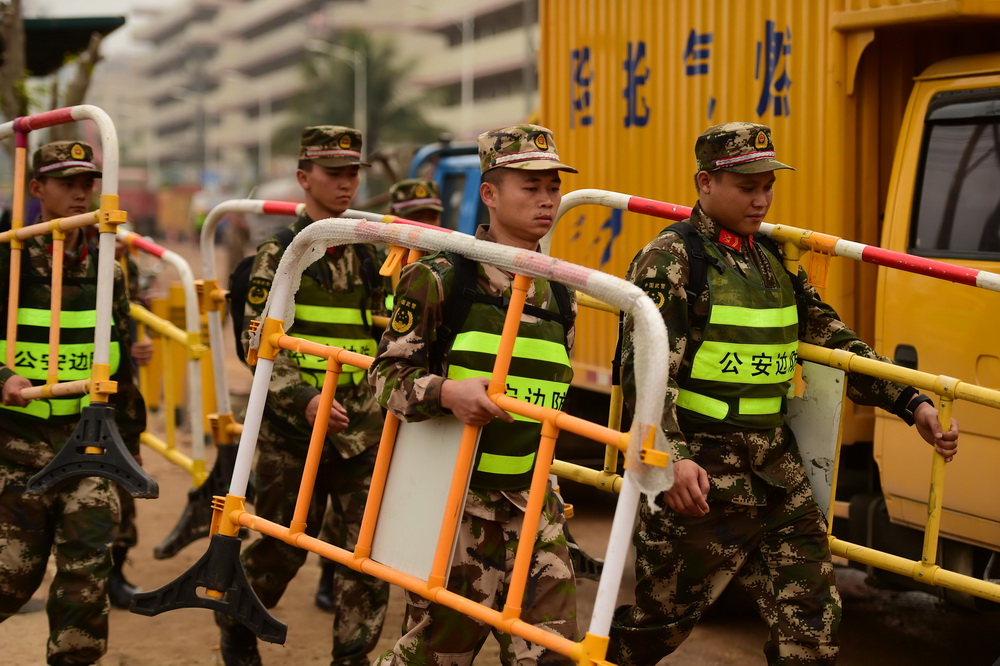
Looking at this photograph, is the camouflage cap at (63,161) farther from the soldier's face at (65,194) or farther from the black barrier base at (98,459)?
the black barrier base at (98,459)

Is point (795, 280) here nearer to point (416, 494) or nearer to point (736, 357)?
point (736, 357)

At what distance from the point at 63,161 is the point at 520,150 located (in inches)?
87.6

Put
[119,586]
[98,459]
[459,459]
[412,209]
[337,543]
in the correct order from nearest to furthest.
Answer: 1. [459,459]
2. [98,459]
3. [337,543]
4. [119,586]
5. [412,209]

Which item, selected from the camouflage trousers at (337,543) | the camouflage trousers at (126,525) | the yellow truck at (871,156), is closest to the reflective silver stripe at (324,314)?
the camouflage trousers at (337,543)

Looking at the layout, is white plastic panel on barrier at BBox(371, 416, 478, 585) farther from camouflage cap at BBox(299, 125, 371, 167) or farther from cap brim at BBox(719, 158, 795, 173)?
camouflage cap at BBox(299, 125, 371, 167)

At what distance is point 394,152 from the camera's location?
11883mm

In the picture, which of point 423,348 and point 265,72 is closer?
point 423,348

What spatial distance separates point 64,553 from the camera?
4484 millimetres

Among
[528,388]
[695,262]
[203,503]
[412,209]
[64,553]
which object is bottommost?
[203,503]

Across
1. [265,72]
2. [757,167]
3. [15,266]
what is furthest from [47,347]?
[265,72]

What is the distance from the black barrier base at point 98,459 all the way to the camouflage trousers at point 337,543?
2.48 feet

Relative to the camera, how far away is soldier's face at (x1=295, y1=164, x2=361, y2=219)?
16.1 ft

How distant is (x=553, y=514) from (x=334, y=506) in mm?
1717

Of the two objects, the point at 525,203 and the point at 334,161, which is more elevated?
the point at 334,161
